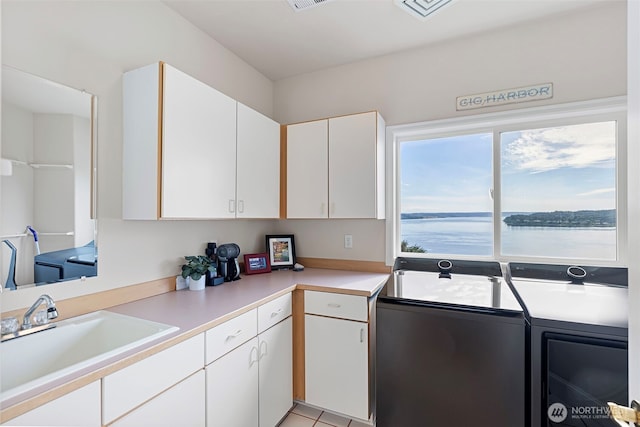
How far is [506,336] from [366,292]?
74 cm

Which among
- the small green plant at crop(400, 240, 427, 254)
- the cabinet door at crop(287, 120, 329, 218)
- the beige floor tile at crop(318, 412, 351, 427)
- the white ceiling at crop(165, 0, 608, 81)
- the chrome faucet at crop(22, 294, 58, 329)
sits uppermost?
the white ceiling at crop(165, 0, 608, 81)

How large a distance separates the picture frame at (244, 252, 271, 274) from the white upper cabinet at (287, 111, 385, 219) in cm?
42

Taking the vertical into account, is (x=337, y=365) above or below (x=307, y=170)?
below

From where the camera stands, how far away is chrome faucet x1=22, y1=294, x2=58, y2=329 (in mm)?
1146

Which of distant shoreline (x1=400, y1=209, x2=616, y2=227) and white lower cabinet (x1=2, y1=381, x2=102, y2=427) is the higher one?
distant shoreline (x1=400, y1=209, x2=616, y2=227)

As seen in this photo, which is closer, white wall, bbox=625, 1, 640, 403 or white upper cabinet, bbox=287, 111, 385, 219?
white wall, bbox=625, 1, 640, 403

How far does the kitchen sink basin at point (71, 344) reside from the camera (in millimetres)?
1062

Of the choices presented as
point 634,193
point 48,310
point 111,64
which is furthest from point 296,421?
point 111,64

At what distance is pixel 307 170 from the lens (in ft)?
7.66

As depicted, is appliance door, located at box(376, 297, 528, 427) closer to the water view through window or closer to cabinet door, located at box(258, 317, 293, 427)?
cabinet door, located at box(258, 317, 293, 427)

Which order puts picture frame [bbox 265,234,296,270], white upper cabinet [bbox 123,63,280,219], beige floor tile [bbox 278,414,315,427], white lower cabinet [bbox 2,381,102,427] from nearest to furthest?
white lower cabinet [bbox 2,381,102,427]
white upper cabinet [bbox 123,63,280,219]
beige floor tile [bbox 278,414,315,427]
picture frame [bbox 265,234,296,270]

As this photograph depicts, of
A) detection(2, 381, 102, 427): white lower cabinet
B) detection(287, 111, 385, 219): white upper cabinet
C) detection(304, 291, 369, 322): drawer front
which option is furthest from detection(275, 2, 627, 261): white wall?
detection(2, 381, 102, 427): white lower cabinet

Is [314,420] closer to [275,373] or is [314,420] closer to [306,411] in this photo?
[306,411]

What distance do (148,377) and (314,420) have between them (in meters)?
1.33
